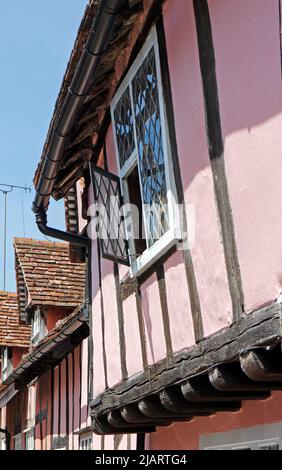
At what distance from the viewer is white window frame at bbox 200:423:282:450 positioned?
5.71 metres

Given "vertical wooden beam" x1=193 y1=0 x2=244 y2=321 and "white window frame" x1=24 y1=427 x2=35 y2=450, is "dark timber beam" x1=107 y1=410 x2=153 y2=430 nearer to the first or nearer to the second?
"vertical wooden beam" x1=193 y1=0 x2=244 y2=321

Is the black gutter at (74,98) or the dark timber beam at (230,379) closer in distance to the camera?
the dark timber beam at (230,379)

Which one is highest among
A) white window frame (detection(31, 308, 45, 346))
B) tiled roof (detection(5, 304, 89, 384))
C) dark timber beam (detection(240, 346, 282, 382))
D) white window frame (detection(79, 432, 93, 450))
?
white window frame (detection(31, 308, 45, 346))

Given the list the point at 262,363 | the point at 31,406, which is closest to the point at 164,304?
the point at 262,363

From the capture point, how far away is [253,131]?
4.66m

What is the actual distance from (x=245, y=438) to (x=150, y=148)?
223 centimetres

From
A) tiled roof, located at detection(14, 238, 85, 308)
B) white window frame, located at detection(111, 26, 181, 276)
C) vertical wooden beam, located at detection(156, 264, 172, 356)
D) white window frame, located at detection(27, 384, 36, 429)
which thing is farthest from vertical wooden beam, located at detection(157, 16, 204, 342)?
white window frame, located at detection(27, 384, 36, 429)

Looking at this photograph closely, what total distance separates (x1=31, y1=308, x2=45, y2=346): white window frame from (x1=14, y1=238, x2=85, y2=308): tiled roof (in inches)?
13.2

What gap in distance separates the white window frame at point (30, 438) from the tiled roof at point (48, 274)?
Answer: 2312 mm

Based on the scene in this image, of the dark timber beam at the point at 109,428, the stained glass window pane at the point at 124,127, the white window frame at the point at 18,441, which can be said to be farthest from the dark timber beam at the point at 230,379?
the white window frame at the point at 18,441

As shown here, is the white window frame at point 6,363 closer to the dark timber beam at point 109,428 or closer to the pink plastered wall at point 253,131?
the dark timber beam at point 109,428

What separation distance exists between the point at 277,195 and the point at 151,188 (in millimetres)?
2102

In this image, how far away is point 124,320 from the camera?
746cm

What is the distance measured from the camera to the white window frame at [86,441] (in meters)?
11.5
